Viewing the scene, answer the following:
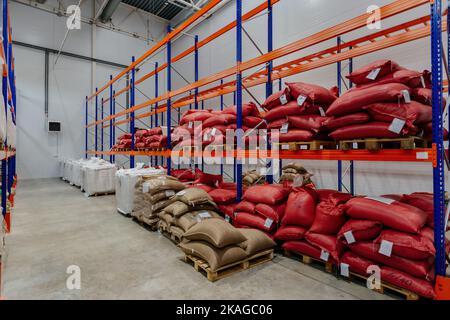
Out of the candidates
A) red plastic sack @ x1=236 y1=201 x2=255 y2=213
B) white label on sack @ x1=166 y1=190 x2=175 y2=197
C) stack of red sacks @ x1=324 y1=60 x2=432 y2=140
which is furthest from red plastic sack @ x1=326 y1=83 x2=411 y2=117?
white label on sack @ x1=166 y1=190 x2=175 y2=197

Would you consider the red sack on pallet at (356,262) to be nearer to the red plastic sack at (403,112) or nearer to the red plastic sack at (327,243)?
the red plastic sack at (327,243)

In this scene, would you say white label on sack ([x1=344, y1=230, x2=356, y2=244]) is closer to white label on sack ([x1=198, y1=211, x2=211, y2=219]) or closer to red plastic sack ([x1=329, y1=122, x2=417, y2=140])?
red plastic sack ([x1=329, y1=122, x2=417, y2=140])

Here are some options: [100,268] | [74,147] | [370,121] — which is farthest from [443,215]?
[74,147]

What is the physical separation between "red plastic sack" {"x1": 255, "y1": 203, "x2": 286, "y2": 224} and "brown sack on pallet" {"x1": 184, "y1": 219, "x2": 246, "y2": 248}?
63cm

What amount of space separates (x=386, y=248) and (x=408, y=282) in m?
0.35

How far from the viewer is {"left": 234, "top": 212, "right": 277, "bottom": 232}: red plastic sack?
3920mm

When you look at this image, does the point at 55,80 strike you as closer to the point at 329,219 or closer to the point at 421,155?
the point at 329,219

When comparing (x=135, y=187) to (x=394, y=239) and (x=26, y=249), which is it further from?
(x=394, y=239)

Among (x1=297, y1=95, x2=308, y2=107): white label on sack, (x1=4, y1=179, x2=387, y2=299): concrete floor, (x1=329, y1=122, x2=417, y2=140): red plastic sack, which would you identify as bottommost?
(x1=4, y1=179, x2=387, y2=299): concrete floor

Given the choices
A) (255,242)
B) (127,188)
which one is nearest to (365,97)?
(255,242)

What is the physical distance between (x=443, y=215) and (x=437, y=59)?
1.49 meters

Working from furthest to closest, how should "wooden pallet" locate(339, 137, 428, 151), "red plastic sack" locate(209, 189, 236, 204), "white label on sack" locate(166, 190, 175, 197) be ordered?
"white label on sack" locate(166, 190, 175, 197) < "red plastic sack" locate(209, 189, 236, 204) < "wooden pallet" locate(339, 137, 428, 151)

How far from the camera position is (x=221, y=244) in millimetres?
3135
